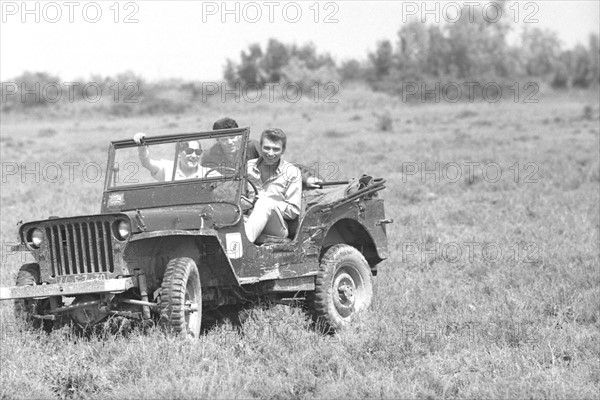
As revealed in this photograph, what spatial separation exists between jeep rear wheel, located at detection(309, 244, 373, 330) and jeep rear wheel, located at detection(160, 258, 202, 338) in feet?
4.52

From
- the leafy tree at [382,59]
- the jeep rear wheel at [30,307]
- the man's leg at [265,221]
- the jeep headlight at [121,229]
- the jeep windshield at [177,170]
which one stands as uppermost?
the leafy tree at [382,59]

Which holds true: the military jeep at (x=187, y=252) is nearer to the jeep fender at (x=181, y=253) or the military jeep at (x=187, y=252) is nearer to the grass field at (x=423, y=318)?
the jeep fender at (x=181, y=253)

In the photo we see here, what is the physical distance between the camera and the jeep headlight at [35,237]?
7.03 metres

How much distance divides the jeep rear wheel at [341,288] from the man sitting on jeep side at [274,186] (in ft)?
1.64

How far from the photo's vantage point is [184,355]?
250 inches

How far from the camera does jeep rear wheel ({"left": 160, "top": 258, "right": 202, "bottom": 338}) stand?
661 centimetres

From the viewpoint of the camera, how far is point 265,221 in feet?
25.7

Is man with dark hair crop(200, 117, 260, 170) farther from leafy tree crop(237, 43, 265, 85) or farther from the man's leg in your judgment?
leafy tree crop(237, 43, 265, 85)

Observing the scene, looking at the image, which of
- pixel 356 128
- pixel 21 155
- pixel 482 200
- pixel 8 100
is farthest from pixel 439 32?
pixel 482 200

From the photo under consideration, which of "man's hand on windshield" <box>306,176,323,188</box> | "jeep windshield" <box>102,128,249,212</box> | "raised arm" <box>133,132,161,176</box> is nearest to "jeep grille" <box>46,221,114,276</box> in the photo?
"jeep windshield" <box>102,128,249,212</box>

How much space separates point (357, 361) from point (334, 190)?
9.12 feet

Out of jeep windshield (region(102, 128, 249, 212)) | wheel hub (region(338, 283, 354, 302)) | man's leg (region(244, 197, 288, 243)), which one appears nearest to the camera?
man's leg (region(244, 197, 288, 243))

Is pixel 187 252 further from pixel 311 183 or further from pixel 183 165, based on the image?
pixel 311 183

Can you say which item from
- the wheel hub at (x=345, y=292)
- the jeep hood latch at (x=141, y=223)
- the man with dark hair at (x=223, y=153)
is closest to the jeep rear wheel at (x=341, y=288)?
the wheel hub at (x=345, y=292)
